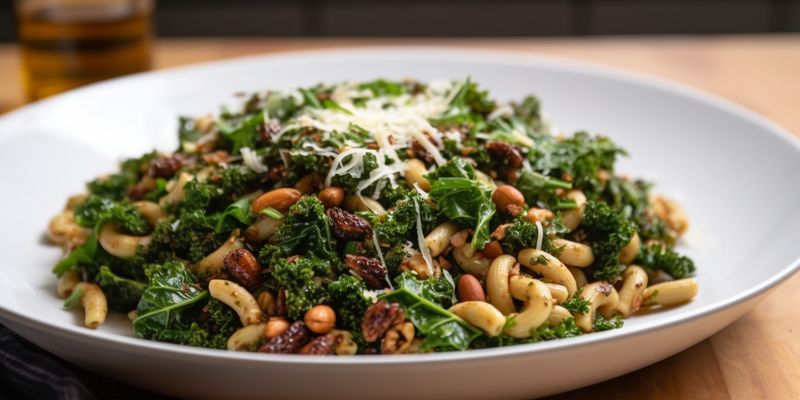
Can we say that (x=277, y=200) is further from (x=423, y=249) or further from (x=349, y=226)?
(x=423, y=249)

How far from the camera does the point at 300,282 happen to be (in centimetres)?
241

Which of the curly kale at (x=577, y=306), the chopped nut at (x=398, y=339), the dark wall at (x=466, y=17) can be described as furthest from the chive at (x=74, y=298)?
the dark wall at (x=466, y=17)

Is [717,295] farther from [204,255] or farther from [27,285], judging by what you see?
[27,285]

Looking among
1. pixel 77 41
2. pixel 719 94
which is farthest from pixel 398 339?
pixel 719 94

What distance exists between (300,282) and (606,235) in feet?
3.16

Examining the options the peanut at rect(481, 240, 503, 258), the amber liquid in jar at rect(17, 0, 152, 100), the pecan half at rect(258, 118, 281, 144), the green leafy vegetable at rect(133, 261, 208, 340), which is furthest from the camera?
the amber liquid in jar at rect(17, 0, 152, 100)

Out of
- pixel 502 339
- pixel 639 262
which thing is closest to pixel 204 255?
pixel 502 339

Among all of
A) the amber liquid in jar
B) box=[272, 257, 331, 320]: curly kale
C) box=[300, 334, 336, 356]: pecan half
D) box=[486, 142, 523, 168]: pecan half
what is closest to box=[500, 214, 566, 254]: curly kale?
box=[486, 142, 523, 168]: pecan half

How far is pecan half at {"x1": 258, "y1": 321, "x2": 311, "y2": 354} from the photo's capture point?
225 cm

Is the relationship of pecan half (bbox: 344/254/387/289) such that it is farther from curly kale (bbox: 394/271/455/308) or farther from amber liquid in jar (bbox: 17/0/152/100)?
amber liquid in jar (bbox: 17/0/152/100)

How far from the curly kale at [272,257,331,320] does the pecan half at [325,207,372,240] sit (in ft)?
0.40

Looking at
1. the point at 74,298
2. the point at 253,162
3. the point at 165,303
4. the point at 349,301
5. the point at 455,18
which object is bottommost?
the point at 455,18

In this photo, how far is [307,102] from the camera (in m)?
3.23

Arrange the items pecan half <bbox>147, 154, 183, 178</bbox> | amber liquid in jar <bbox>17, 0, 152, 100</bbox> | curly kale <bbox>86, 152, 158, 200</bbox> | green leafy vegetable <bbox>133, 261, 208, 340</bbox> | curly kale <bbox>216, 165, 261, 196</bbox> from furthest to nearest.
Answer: amber liquid in jar <bbox>17, 0, 152, 100</bbox>
curly kale <bbox>86, 152, 158, 200</bbox>
pecan half <bbox>147, 154, 183, 178</bbox>
curly kale <bbox>216, 165, 261, 196</bbox>
green leafy vegetable <bbox>133, 261, 208, 340</bbox>
